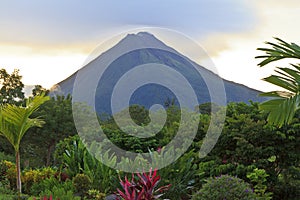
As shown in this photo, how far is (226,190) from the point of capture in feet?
23.0

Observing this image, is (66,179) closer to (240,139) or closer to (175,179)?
(175,179)

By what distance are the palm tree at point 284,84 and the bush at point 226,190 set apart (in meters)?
2.02

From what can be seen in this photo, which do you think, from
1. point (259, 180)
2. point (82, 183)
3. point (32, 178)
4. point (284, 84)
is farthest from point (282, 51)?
point (32, 178)

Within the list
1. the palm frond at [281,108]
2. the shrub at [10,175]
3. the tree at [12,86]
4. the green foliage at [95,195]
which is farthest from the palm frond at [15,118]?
the tree at [12,86]

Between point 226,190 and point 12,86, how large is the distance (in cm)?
2809

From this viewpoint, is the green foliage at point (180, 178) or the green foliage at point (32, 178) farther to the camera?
the green foliage at point (32, 178)

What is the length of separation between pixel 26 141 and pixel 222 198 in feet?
69.3

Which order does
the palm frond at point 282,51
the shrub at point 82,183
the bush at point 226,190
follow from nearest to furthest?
the palm frond at point 282,51 → the bush at point 226,190 → the shrub at point 82,183

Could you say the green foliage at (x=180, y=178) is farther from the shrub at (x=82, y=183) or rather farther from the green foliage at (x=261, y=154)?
the shrub at (x=82, y=183)

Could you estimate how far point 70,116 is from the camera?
27.4m

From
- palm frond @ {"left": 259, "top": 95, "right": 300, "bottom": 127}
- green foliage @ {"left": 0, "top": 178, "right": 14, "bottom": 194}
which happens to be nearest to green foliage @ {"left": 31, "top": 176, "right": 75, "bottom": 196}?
green foliage @ {"left": 0, "top": 178, "right": 14, "bottom": 194}

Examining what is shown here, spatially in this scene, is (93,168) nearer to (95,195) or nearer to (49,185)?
(49,185)

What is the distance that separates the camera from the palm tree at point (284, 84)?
491 centimetres

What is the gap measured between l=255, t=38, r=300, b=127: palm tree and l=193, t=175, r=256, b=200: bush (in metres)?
2.02
